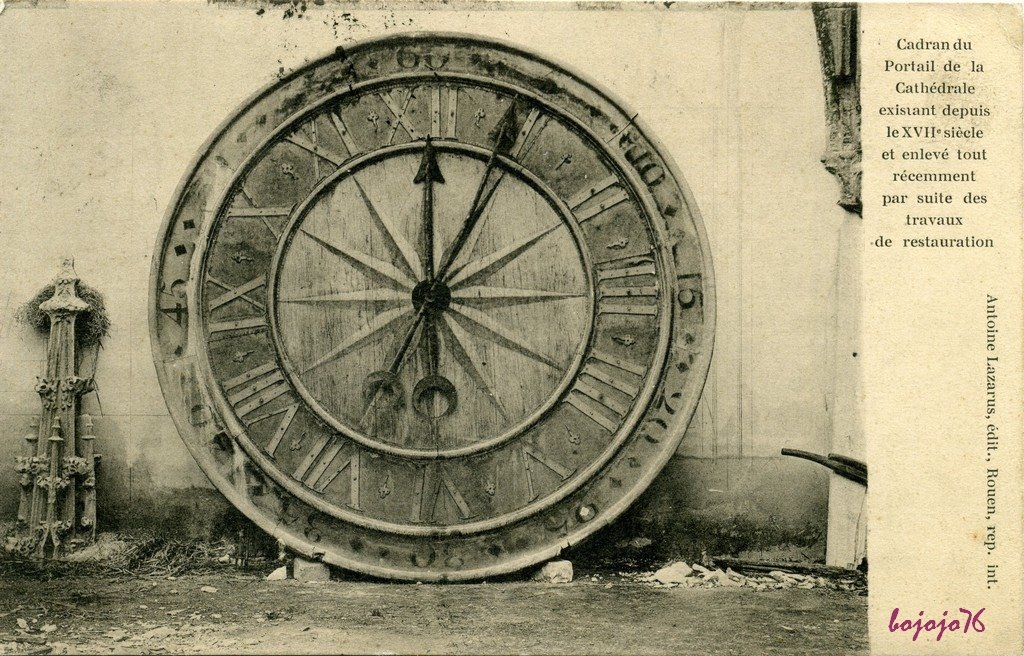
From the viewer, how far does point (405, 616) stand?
3.01 meters

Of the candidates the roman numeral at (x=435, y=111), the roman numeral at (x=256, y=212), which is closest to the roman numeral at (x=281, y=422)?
the roman numeral at (x=256, y=212)

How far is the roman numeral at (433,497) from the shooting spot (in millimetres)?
3252

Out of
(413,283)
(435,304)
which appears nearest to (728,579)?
(435,304)

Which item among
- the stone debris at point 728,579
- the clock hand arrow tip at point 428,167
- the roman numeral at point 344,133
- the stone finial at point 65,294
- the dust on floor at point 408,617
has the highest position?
the roman numeral at point 344,133

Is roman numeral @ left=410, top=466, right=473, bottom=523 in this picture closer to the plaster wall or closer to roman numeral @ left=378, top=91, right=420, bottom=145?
the plaster wall

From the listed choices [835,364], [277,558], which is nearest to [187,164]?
[277,558]

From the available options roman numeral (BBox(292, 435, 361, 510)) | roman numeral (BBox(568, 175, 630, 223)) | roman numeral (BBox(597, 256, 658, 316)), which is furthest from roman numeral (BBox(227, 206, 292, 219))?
roman numeral (BBox(597, 256, 658, 316))

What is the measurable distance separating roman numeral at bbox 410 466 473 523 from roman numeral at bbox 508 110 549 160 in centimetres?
109

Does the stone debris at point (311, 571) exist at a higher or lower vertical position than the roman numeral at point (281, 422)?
lower

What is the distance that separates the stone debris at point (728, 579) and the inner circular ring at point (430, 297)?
67cm

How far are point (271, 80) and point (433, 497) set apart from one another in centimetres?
151

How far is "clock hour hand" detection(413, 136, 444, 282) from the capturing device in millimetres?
3230

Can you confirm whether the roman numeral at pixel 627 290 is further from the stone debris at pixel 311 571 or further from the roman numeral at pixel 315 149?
the stone debris at pixel 311 571

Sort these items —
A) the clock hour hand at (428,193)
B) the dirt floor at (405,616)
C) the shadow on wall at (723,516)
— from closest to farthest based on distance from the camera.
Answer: the dirt floor at (405,616)
the clock hour hand at (428,193)
the shadow on wall at (723,516)
